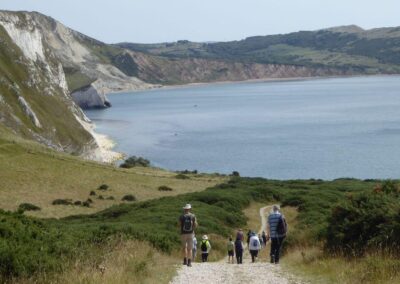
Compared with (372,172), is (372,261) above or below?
above

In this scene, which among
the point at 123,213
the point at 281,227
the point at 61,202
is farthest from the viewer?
the point at 61,202

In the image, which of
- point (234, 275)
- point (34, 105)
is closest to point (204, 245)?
point (234, 275)

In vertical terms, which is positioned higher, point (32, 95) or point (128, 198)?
point (32, 95)

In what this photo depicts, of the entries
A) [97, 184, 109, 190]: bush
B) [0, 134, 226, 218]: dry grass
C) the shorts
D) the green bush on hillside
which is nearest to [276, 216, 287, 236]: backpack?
the green bush on hillside

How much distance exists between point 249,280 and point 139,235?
403 inches

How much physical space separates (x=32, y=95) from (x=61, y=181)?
5845 cm

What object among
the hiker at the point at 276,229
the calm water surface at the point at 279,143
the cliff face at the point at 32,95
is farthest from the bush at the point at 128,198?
the calm water surface at the point at 279,143

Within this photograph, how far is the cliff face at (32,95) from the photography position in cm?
9975

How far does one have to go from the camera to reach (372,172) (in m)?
95.6

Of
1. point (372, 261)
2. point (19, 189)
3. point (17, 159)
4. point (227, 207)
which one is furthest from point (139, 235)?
point (17, 159)

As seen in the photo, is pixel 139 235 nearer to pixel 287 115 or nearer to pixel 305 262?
pixel 305 262

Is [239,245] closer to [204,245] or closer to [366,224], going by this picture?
[204,245]

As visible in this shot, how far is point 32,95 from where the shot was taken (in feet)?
378

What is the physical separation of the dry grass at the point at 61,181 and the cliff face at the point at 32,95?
79.4 ft
